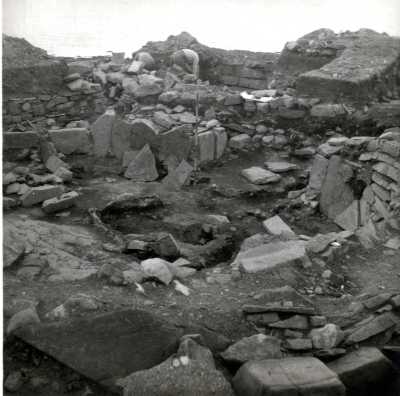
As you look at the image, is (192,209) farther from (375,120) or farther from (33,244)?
(375,120)

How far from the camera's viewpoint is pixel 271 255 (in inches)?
177

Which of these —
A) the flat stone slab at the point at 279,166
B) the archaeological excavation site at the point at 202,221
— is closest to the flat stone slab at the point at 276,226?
the archaeological excavation site at the point at 202,221

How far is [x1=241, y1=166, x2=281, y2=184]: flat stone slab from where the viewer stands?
7.39 m

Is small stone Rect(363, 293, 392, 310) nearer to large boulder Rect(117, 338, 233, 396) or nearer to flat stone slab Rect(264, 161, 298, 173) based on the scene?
large boulder Rect(117, 338, 233, 396)

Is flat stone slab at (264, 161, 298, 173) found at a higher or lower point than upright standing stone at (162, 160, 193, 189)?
higher

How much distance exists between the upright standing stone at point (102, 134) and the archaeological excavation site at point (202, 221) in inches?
1.1

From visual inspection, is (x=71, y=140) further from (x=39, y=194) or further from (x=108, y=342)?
(x=108, y=342)

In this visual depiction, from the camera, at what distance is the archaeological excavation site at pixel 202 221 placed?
3045mm

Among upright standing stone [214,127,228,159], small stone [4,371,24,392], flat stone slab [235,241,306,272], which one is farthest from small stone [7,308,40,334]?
upright standing stone [214,127,228,159]

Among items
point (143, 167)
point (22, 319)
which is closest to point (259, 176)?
point (143, 167)

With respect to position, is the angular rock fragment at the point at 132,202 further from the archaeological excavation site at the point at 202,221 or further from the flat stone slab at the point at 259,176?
the flat stone slab at the point at 259,176

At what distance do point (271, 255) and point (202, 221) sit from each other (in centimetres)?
181


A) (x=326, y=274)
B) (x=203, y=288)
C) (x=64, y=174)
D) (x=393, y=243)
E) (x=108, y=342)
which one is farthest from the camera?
(x=64, y=174)

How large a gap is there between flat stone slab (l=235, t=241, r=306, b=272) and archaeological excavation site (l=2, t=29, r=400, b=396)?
0.09 feet
